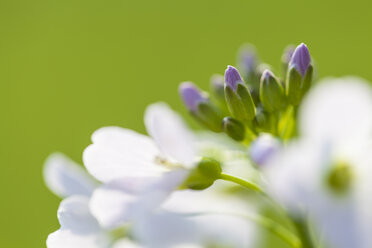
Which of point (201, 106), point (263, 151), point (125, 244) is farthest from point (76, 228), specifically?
point (263, 151)

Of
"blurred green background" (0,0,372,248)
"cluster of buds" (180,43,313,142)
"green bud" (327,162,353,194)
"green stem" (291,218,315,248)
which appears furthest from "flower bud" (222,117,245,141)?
"blurred green background" (0,0,372,248)

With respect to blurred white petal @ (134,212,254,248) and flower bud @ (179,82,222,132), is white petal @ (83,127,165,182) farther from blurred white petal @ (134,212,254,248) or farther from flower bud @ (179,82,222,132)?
flower bud @ (179,82,222,132)

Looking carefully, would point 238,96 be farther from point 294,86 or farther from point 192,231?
point 192,231

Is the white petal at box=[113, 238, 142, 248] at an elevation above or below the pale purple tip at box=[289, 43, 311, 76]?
below

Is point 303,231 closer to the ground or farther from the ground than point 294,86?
closer to the ground

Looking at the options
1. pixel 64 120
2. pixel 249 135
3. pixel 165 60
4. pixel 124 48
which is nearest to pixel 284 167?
pixel 249 135

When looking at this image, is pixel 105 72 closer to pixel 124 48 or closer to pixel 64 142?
pixel 124 48

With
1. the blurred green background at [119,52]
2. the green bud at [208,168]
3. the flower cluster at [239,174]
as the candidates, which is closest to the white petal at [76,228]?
the flower cluster at [239,174]
